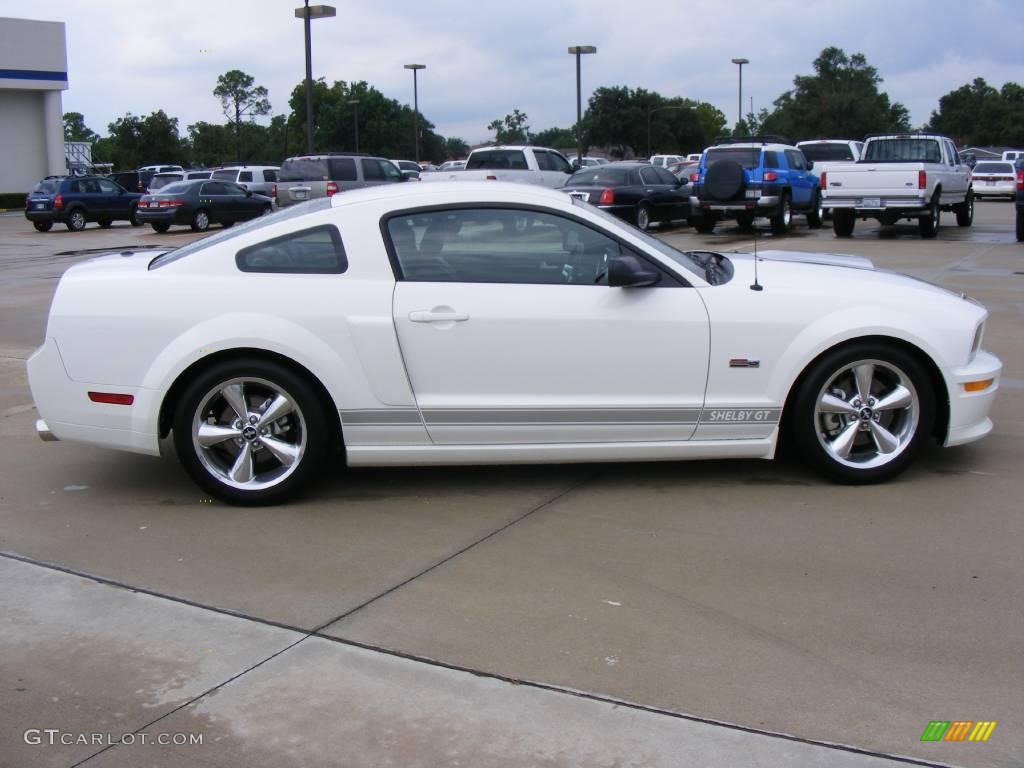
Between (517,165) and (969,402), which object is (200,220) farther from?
(969,402)

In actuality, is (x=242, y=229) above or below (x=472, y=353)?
above

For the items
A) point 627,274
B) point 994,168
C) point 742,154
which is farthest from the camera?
point 994,168

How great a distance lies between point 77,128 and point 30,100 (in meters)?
90.7

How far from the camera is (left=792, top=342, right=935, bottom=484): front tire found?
537 centimetres

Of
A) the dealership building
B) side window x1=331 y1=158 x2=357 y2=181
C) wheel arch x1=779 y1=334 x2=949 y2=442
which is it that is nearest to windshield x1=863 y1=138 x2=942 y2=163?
side window x1=331 y1=158 x2=357 y2=181

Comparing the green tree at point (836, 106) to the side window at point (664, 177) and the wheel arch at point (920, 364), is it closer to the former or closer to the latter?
the side window at point (664, 177)

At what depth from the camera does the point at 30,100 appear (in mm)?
46062

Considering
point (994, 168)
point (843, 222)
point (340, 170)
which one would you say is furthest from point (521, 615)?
point (994, 168)

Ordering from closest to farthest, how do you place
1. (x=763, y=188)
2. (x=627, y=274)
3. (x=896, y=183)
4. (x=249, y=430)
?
1. (x=627, y=274)
2. (x=249, y=430)
3. (x=896, y=183)
4. (x=763, y=188)

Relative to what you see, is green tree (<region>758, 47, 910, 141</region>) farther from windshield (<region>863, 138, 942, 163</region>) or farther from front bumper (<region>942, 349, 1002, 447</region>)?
front bumper (<region>942, 349, 1002, 447</region>)

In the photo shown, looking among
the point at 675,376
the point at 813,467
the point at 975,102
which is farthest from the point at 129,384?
the point at 975,102

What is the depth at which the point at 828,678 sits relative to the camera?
355cm

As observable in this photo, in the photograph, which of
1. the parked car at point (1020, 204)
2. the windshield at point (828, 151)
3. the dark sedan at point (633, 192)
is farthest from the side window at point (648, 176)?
the parked car at point (1020, 204)

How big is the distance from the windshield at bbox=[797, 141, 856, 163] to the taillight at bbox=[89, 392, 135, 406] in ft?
89.6
